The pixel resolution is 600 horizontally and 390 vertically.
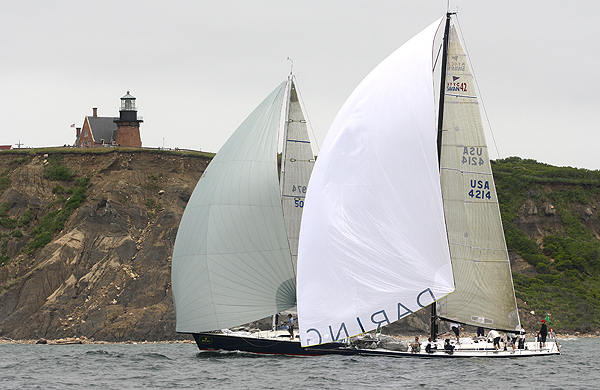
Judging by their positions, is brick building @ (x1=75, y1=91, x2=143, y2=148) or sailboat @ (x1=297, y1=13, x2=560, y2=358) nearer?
sailboat @ (x1=297, y1=13, x2=560, y2=358)

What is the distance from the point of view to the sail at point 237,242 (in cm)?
3047

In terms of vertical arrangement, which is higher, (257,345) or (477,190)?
(477,190)

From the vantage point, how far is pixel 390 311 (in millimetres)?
24047

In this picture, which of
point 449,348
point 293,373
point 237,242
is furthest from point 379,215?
point 237,242

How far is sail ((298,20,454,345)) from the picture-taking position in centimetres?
2408

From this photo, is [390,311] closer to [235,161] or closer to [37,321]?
[235,161]

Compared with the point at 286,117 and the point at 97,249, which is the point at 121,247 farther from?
the point at 286,117

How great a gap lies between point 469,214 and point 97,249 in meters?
33.0

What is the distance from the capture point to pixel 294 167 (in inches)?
1260

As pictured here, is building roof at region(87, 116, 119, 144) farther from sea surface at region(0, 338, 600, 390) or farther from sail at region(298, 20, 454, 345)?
sail at region(298, 20, 454, 345)

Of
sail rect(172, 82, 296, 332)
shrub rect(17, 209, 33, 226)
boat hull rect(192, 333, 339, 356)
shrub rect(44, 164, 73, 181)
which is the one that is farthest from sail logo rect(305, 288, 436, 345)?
shrub rect(44, 164, 73, 181)

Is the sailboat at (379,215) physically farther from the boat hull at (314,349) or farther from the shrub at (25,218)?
the shrub at (25,218)

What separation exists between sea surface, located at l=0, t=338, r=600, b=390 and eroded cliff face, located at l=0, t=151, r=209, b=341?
59.7 ft

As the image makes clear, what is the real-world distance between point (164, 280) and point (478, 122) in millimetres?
29692
